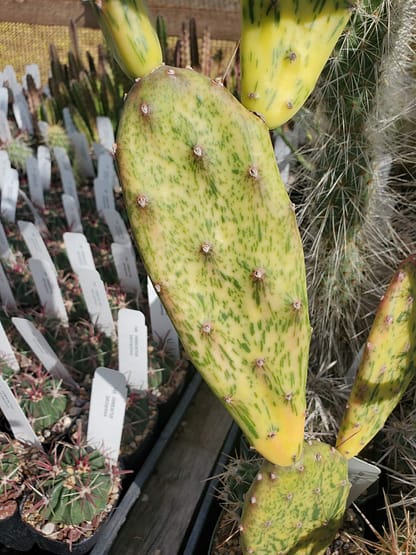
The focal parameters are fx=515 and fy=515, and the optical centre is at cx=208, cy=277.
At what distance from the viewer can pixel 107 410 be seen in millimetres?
837

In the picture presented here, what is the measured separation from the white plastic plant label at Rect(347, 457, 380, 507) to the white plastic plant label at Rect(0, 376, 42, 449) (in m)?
0.53

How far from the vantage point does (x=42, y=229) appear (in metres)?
1.44

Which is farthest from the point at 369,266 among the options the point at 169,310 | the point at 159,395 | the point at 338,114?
the point at 169,310

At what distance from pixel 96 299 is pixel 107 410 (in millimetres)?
286

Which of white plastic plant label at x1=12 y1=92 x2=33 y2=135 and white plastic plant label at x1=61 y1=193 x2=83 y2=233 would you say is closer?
white plastic plant label at x1=61 y1=193 x2=83 y2=233

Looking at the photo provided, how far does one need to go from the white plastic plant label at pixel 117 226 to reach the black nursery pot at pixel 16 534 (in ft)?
2.13

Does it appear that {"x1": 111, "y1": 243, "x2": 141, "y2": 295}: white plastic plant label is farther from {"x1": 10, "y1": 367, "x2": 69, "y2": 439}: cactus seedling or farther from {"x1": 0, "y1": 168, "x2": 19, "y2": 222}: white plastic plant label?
{"x1": 0, "y1": 168, "x2": 19, "y2": 222}: white plastic plant label

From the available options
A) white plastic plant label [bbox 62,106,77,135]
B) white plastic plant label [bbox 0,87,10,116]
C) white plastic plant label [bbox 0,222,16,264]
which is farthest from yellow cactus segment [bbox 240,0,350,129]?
white plastic plant label [bbox 0,87,10,116]

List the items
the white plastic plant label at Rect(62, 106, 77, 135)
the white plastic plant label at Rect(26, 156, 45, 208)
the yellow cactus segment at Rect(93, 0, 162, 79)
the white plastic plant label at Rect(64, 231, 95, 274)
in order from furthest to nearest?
1. the white plastic plant label at Rect(62, 106, 77, 135)
2. the white plastic plant label at Rect(26, 156, 45, 208)
3. the white plastic plant label at Rect(64, 231, 95, 274)
4. the yellow cactus segment at Rect(93, 0, 162, 79)

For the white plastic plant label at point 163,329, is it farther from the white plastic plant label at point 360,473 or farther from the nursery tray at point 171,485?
the white plastic plant label at point 360,473

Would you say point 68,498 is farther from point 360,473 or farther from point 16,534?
point 360,473

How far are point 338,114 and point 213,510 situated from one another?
2.35 feet

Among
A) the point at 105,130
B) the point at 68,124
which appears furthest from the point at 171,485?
the point at 68,124

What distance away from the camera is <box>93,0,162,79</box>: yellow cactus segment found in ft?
1.40
